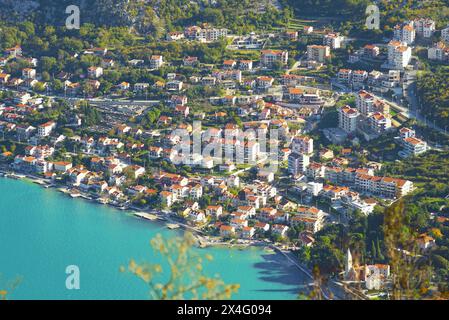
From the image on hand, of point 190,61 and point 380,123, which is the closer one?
point 380,123

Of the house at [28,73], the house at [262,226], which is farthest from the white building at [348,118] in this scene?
the house at [28,73]

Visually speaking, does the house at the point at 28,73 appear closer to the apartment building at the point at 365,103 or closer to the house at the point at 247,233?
the apartment building at the point at 365,103

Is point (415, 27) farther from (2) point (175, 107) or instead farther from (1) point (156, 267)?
(1) point (156, 267)

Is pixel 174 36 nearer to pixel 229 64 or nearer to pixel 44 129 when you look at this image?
pixel 229 64

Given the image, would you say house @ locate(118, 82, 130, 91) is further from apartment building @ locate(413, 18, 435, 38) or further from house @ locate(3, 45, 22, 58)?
apartment building @ locate(413, 18, 435, 38)

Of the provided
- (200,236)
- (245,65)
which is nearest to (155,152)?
(200,236)

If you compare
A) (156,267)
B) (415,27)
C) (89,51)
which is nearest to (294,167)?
(415,27)

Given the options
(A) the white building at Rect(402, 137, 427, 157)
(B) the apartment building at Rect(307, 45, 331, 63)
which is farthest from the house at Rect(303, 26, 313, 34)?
(A) the white building at Rect(402, 137, 427, 157)

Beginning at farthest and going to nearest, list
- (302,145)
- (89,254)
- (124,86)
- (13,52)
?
(13,52) < (124,86) < (302,145) < (89,254)
